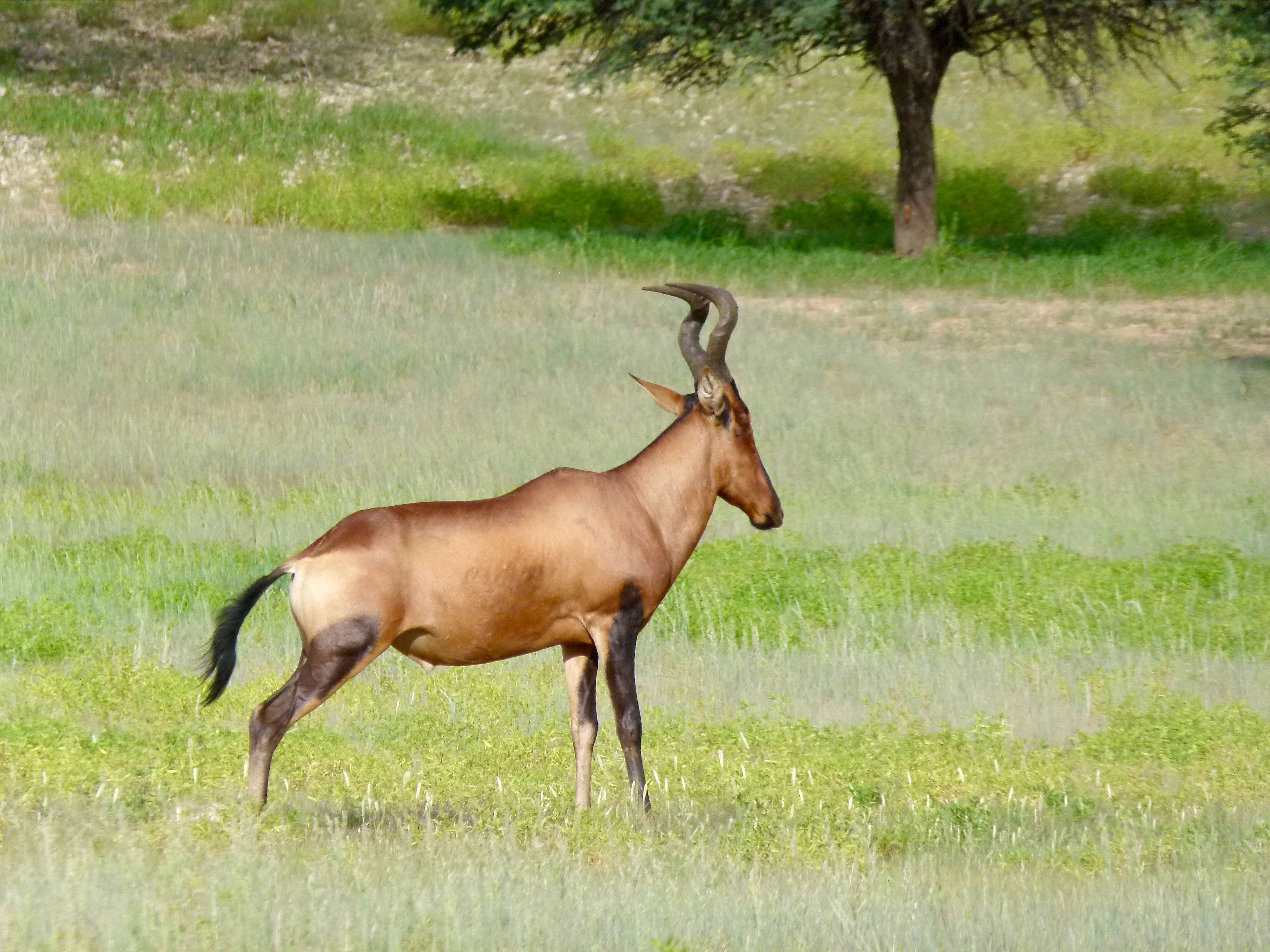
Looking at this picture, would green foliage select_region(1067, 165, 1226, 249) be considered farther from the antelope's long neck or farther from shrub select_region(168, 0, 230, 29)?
the antelope's long neck

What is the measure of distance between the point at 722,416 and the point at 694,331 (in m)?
0.41

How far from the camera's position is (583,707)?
7891 mm

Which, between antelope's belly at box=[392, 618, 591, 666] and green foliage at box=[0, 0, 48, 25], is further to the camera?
green foliage at box=[0, 0, 48, 25]

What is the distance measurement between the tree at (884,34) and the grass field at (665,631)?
155 inches

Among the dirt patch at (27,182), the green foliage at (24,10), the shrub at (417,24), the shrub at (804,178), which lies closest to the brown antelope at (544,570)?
the dirt patch at (27,182)

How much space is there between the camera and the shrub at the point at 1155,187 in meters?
35.3

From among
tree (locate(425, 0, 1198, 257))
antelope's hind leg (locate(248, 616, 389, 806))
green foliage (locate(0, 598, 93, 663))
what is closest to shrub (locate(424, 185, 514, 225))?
tree (locate(425, 0, 1198, 257))

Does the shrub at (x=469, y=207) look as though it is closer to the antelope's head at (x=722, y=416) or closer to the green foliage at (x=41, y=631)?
the green foliage at (x=41, y=631)

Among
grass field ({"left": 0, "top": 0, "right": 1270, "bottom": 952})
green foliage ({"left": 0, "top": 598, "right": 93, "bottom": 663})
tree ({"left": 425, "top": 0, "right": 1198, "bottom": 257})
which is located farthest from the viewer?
tree ({"left": 425, "top": 0, "right": 1198, "bottom": 257})

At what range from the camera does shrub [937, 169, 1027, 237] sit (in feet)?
114

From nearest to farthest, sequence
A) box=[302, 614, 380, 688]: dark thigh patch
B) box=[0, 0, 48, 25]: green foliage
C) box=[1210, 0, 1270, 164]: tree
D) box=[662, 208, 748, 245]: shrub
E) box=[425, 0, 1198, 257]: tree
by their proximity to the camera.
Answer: box=[302, 614, 380, 688]: dark thigh patch < box=[1210, 0, 1270, 164]: tree < box=[425, 0, 1198, 257]: tree < box=[662, 208, 748, 245]: shrub < box=[0, 0, 48, 25]: green foliage

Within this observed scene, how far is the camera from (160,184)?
1268 inches

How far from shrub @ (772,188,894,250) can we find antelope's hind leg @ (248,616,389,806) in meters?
27.4

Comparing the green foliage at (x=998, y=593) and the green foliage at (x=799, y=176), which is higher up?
the green foliage at (x=799, y=176)
